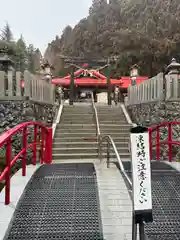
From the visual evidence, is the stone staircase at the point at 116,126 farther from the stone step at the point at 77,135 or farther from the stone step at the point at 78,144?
the stone step at the point at 77,135

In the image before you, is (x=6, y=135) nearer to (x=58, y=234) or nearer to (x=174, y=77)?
(x=58, y=234)

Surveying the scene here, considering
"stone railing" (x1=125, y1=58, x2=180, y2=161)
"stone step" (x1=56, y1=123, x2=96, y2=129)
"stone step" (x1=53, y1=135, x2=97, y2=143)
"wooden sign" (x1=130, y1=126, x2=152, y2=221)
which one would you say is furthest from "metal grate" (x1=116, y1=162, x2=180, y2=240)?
"stone step" (x1=56, y1=123, x2=96, y2=129)

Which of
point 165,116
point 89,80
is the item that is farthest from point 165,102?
point 89,80

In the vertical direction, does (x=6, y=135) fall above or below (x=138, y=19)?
below

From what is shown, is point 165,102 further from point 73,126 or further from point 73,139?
point 73,126

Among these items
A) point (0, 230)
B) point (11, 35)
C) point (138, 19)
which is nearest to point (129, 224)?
point (0, 230)

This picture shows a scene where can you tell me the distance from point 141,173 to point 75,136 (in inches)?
279

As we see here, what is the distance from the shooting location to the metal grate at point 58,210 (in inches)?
108

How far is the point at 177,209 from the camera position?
335cm

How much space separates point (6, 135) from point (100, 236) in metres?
1.65

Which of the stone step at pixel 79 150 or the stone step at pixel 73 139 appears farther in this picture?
the stone step at pixel 73 139

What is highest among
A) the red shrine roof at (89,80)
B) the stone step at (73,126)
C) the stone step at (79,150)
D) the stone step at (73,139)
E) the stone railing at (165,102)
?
the red shrine roof at (89,80)

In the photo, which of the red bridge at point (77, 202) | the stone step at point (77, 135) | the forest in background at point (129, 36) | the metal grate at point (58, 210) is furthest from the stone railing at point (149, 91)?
the forest in background at point (129, 36)

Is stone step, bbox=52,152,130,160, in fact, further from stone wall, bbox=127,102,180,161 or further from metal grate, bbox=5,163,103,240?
metal grate, bbox=5,163,103,240
